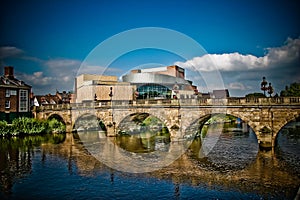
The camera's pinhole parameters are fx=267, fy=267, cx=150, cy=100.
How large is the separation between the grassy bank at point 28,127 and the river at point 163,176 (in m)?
12.1

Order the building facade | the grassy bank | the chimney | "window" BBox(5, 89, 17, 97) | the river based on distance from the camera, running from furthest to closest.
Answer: the building facade
the chimney
"window" BBox(5, 89, 17, 97)
the grassy bank
the river

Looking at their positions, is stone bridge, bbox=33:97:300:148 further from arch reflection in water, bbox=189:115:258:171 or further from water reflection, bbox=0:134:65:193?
water reflection, bbox=0:134:65:193

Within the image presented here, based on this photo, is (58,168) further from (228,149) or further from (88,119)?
(88,119)

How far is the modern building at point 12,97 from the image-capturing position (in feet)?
144

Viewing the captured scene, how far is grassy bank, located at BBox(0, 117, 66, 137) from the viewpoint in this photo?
39.4 metres

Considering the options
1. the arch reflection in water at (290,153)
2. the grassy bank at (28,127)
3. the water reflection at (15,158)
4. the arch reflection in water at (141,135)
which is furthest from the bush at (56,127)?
the arch reflection in water at (290,153)

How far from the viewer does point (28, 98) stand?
159 feet

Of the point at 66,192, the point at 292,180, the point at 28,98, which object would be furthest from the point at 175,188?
the point at 28,98

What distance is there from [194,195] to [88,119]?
125 feet

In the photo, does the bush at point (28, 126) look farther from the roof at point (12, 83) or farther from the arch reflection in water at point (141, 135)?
the arch reflection in water at point (141, 135)

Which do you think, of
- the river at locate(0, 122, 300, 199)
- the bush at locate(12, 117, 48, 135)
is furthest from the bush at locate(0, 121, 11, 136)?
the river at locate(0, 122, 300, 199)

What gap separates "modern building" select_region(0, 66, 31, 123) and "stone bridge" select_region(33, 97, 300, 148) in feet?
23.5

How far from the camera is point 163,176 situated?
19.0 metres

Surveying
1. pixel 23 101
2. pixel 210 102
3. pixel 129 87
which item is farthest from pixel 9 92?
pixel 210 102
